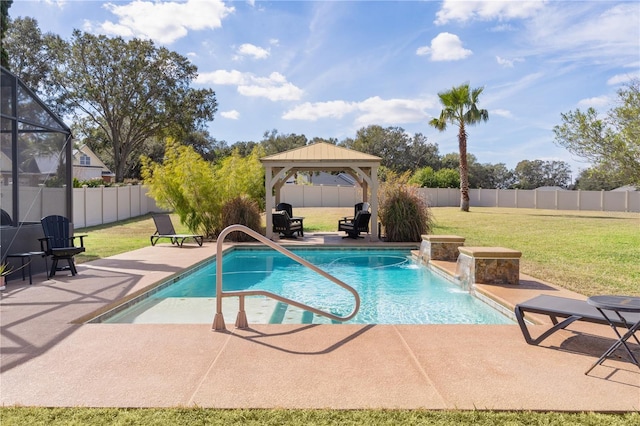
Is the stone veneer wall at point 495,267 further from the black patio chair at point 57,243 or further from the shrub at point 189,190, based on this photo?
the shrub at point 189,190

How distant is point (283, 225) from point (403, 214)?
3.81m

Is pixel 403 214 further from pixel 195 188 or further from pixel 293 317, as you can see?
pixel 293 317

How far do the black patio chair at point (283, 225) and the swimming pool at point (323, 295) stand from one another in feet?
8.40

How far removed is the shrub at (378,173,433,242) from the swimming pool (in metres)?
1.63

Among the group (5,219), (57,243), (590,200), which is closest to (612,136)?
(57,243)

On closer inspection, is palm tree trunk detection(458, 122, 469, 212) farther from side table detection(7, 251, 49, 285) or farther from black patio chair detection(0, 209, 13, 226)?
black patio chair detection(0, 209, 13, 226)

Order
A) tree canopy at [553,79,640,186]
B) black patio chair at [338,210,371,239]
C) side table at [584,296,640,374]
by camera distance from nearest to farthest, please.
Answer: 1. side table at [584,296,640,374]
2. tree canopy at [553,79,640,186]
3. black patio chair at [338,210,371,239]

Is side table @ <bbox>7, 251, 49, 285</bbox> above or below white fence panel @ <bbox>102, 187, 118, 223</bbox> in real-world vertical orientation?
below

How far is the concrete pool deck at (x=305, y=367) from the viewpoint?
2980 mm

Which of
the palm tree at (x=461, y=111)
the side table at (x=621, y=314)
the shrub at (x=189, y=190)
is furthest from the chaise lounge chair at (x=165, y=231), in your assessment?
the palm tree at (x=461, y=111)

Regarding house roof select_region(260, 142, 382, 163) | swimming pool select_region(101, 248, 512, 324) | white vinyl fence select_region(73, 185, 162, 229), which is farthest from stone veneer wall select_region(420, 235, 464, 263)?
white vinyl fence select_region(73, 185, 162, 229)

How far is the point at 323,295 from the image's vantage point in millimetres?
7539

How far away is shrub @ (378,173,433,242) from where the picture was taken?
13109mm

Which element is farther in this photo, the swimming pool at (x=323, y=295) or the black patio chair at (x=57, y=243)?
the black patio chair at (x=57, y=243)
